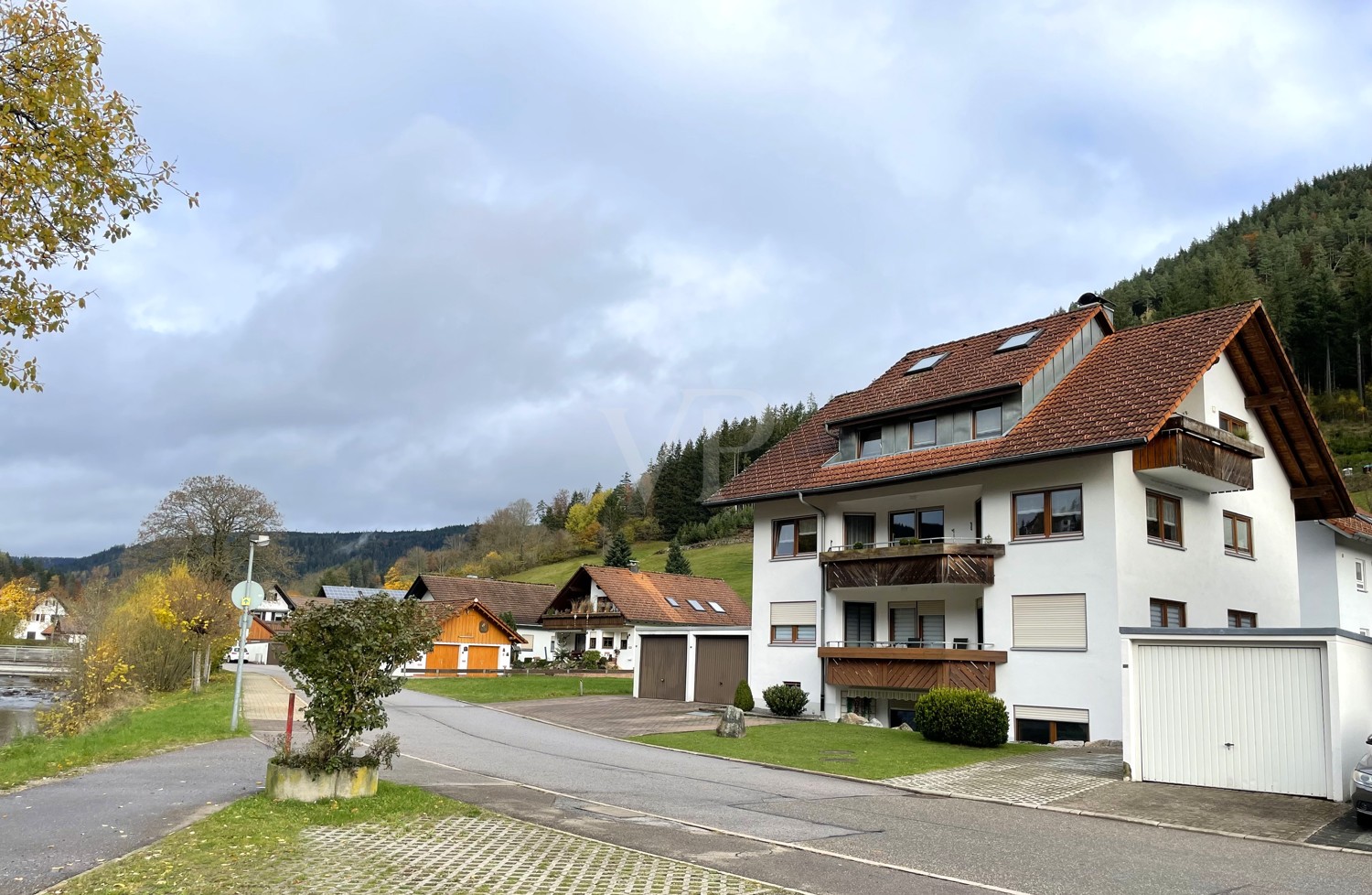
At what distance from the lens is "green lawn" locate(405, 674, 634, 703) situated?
122 feet

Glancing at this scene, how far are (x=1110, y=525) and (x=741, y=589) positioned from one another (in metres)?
53.4

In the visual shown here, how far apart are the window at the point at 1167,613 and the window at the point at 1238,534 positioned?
12.3ft

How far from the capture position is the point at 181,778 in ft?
47.4

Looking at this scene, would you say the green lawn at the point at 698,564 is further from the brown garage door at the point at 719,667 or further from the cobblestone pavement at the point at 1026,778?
the cobblestone pavement at the point at 1026,778

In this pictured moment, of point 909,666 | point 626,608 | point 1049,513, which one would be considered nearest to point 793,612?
point 909,666

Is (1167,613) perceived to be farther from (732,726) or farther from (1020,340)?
(732,726)

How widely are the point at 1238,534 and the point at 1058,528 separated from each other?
7.71 metres

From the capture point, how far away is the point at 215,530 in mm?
57875

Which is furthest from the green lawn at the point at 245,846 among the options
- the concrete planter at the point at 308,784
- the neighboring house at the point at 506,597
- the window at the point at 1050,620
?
the neighboring house at the point at 506,597

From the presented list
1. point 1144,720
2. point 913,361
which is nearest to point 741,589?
point 913,361

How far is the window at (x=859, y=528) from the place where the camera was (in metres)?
30.4

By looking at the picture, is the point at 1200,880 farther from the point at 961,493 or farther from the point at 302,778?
the point at 961,493

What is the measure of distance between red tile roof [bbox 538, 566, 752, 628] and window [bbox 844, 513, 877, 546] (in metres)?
26.4

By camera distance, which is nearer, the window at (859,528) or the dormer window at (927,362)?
the window at (859,528)
